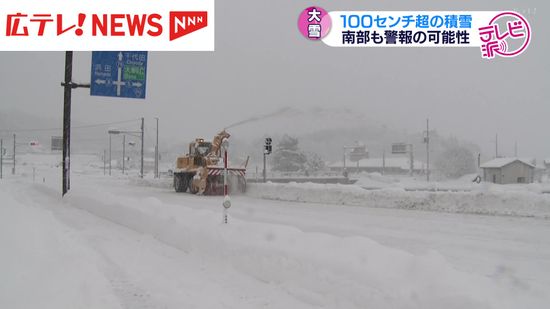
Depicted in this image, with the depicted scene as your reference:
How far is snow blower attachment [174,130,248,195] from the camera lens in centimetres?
2359

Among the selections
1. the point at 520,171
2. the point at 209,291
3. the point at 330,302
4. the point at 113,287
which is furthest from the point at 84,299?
the point at 520,171

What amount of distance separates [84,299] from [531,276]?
608 cm

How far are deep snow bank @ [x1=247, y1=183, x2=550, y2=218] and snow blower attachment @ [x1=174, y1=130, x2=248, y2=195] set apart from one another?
1.92 metres

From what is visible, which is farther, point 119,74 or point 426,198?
point 119,74

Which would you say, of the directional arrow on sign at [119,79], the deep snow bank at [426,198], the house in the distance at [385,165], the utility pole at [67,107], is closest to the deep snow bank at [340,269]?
the deep snow bank at [426,198]

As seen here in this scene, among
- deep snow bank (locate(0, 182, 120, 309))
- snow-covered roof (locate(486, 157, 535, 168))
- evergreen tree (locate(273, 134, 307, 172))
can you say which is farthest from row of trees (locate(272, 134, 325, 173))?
deep snow bank (locate(0, 182, 120, 309))

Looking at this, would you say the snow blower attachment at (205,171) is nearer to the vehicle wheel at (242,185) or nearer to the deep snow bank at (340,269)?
the vehicle wheel at (242,185)

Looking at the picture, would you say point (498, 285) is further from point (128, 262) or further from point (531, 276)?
point (128, 262)

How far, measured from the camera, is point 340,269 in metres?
5.51

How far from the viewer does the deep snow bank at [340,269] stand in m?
4.45

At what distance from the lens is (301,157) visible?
72375 millimetres

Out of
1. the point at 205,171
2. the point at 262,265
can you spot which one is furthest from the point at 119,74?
the point at 262,265

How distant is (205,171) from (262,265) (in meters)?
17.7

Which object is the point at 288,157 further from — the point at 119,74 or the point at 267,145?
the point at 119,74
